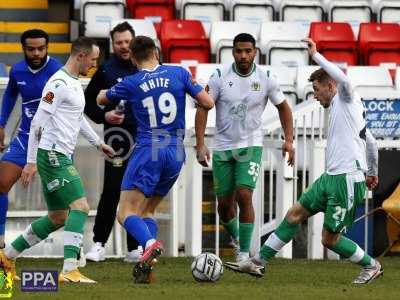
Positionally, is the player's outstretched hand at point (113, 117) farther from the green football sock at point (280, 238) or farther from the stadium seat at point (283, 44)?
the stadium seat at point (283, 44)

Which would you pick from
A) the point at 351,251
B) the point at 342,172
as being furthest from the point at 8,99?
the point at 351,251

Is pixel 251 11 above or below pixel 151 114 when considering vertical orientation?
above

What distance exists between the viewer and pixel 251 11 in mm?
20172

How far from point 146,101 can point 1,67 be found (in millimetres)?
5109

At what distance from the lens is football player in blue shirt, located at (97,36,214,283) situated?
1223 cm

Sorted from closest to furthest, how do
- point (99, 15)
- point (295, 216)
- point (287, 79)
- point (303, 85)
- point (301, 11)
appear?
1. point (295, 216)
2. point (303, 85)
3. point (287, 79)
4. point (99, 15)
5. point (301, 11)

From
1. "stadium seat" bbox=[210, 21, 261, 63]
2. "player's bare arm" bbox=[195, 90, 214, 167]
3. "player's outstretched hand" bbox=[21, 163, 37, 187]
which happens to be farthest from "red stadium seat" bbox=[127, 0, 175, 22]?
"player's outstretched hand" bbox=[21, 163, 37, 187]

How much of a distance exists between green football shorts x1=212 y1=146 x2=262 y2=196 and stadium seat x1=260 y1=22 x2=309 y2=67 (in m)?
5.27

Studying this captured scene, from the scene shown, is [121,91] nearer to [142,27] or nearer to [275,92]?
[275,92]

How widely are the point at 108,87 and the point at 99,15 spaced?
16.3ft

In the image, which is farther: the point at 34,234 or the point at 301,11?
the point at 301,11

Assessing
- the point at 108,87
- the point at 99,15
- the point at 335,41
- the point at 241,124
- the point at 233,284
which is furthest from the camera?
the point at 335,41

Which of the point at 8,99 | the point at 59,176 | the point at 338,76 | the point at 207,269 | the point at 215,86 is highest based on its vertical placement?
the point at 338,76

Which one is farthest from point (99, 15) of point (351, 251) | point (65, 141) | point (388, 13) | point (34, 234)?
point (351, 251)
